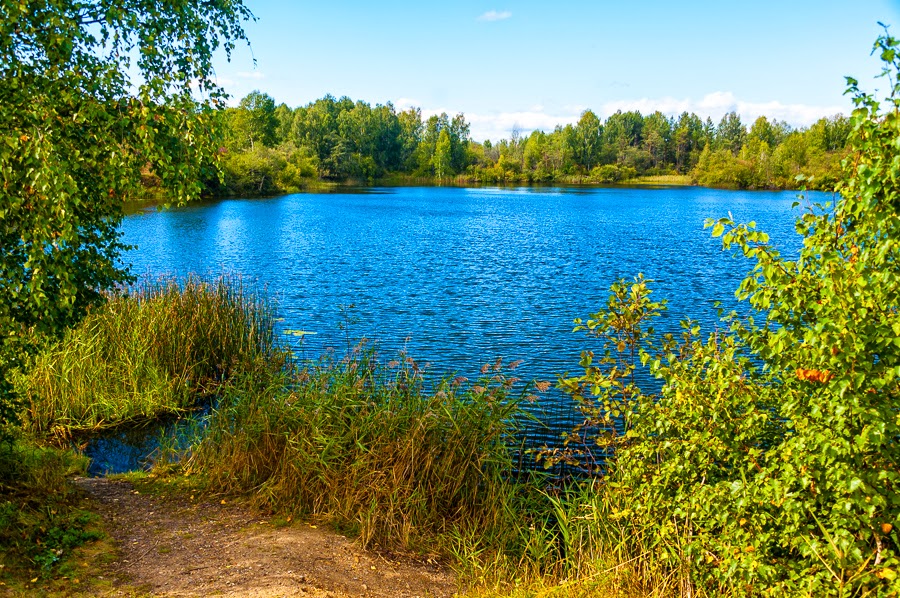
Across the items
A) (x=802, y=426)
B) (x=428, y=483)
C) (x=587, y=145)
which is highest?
(x=587, y=145)

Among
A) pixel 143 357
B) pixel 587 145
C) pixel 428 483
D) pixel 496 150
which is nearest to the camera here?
pixel 428 483

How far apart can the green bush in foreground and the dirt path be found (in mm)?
2399

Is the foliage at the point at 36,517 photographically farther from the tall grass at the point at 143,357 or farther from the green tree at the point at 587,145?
the green tree at the point at 587,145

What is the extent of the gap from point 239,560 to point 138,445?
5603 mm

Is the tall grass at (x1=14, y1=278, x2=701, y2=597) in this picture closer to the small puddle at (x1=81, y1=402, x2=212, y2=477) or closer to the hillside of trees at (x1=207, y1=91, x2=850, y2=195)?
the small puddle at (x1=81, y1=402, x2=212, y2=477)

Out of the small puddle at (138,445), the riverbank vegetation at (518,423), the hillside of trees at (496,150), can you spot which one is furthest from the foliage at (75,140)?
the hillside of trees at (496,150)

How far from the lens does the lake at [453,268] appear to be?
16894mm

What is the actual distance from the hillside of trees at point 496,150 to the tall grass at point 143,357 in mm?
61784

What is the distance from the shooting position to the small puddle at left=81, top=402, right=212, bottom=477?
987 cm

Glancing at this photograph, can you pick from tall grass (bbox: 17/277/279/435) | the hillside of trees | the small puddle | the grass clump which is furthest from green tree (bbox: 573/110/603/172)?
the grass clump

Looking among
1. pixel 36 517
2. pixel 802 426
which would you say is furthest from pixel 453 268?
pixel 802 426

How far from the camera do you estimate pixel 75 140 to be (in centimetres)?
547

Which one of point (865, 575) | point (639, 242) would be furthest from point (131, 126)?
point (639, 242)

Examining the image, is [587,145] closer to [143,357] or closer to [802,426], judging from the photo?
[143,357]
